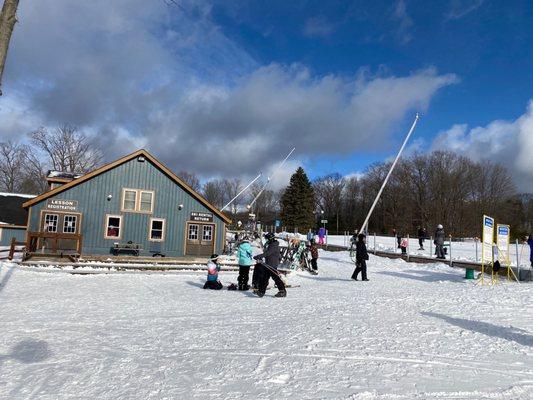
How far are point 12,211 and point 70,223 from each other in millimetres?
12720

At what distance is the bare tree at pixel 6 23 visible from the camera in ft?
17.4

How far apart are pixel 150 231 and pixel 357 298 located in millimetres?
17971

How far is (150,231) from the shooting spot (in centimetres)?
2684

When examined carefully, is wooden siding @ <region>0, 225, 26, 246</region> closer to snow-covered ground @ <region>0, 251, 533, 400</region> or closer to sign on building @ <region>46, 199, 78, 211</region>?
sign on building @ <region>46, 199, 78, 211</region>

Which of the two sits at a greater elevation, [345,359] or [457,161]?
[457,161]

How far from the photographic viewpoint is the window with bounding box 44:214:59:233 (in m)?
24.9

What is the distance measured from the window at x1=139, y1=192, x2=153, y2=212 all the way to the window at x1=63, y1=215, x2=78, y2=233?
12.5 feet

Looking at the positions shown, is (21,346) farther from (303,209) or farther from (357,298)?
(303,209)

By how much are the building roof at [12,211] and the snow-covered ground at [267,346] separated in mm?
24586

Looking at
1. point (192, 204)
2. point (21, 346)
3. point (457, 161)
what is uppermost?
point (457, 161)

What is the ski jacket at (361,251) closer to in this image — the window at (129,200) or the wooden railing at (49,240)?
the wooden railing at (49,240)

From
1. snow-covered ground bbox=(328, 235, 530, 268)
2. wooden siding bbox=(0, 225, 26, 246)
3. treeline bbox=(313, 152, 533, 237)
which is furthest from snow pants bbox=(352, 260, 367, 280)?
treeline bbox=(313, 152, 533, 237)

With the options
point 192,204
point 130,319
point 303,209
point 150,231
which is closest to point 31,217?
point 150,231

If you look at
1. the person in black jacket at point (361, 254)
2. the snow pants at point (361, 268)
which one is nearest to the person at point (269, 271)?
the person in black jacket at point (361, 254)
